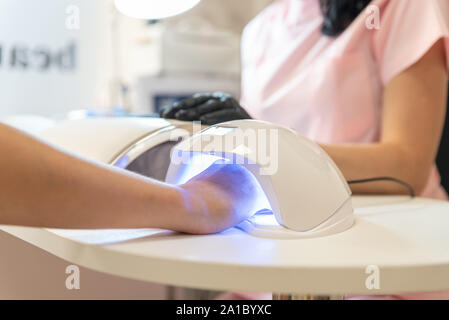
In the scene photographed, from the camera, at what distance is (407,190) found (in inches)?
27.2

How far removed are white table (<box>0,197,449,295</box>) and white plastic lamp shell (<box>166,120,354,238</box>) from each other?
0.01 metres

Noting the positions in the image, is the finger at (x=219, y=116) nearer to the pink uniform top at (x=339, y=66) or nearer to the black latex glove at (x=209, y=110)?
the black latex glove at (x=209, y=110)

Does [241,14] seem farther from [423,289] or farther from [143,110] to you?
[423,289]

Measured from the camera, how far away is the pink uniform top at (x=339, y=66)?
0.78m

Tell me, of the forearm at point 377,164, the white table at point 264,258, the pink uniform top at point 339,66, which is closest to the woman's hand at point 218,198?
the white table at point 264,258

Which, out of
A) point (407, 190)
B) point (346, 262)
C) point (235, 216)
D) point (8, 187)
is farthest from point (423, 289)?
point (407, 190)

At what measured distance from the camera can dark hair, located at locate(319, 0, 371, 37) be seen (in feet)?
2.84

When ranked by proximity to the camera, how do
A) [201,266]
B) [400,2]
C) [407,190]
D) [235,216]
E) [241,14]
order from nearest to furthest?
1. [201,266]
2. [235,216]
3. [407,190]
4. [400,2]
5. [241,14]

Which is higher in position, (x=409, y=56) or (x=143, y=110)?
(x=143, y=110)

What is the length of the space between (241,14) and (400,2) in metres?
1.59

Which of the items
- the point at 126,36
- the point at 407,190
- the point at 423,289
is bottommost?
the point at 423,289

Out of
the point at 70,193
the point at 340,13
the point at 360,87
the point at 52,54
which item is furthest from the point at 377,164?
the point at 52,54

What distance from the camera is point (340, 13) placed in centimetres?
87

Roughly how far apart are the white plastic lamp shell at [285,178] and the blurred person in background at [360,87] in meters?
0.16
